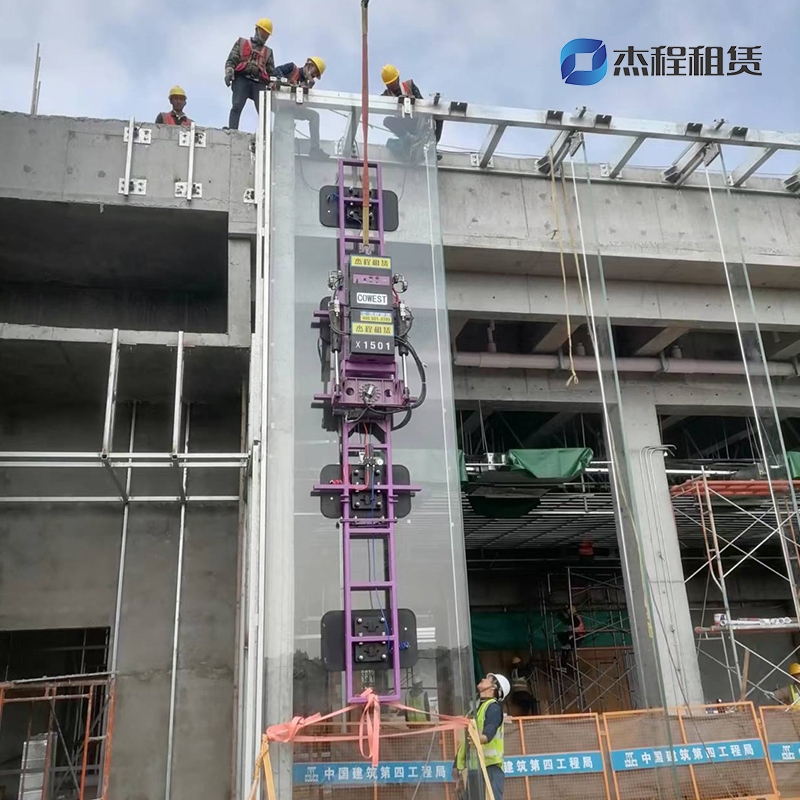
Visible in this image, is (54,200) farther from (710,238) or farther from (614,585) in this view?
(614,585)

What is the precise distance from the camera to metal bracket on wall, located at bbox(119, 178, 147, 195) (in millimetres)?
8617

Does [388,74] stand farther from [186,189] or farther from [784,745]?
[784,745]

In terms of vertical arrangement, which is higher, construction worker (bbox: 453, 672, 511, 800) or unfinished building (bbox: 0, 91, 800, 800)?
unfinished building (bbox: 0, 91, 800, 800)

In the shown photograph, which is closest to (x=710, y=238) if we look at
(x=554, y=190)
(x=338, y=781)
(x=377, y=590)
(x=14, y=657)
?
(x=554, y=190)

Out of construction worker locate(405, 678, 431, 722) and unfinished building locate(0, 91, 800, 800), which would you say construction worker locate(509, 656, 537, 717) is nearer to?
unfinished building locate(0, 91, 800, 800)

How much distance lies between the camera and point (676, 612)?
10734 mm

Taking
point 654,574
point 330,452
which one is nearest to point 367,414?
point 330,452

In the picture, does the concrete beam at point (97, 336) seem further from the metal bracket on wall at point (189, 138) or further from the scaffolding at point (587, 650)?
the scaffolding at point (587, 650)

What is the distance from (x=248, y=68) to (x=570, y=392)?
266 inches

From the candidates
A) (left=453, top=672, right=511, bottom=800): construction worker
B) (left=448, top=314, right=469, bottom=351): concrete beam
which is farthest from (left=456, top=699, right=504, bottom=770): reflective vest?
(left=448, top=314, right=469, bottom=351): concrete beam

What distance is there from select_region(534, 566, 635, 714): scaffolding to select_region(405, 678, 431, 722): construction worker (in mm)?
11892

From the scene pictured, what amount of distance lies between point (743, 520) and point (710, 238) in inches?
342

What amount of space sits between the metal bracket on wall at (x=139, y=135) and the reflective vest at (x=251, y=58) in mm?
1794

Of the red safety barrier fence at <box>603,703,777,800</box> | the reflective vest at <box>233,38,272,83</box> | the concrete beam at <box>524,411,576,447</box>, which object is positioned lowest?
the red safety barrier fence at <box>603,703,777,800</box>
